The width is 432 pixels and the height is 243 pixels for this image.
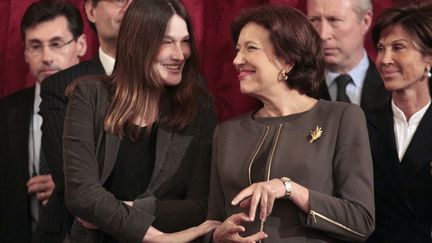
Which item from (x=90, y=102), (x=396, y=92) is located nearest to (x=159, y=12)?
(x=90, y=102)

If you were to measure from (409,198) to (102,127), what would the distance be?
901mm

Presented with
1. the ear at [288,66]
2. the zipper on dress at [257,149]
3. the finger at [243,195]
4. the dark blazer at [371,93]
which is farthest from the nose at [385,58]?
the finger at [243,195]

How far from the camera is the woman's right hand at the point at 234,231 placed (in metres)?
2.22

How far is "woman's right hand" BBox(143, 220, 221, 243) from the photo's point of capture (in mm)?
2408

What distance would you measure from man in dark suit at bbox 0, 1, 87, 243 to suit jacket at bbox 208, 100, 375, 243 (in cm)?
107

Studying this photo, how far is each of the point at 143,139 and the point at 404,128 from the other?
774 mm

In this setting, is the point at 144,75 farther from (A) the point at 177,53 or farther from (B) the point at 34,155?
(B) the point at 34,155

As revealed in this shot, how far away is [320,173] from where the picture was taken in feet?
7.43

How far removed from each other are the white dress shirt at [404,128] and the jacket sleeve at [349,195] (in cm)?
34

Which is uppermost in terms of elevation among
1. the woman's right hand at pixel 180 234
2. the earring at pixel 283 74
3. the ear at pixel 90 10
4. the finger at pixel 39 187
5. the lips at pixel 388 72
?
the ear at pixel 90 10

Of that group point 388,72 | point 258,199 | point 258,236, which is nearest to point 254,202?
point 258,199

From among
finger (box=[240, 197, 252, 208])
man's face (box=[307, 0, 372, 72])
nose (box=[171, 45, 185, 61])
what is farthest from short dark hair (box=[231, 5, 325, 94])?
man's face (box=[307, 0, 372, 72])

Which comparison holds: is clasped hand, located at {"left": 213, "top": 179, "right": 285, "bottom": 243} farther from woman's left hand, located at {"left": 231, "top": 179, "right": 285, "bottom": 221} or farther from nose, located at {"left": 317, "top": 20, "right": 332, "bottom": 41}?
nose, located at {"left": 317, "top": 20, "right": 332, "bottom": 41}

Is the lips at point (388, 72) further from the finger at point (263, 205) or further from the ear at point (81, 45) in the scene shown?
the ear at point (81, 45)
